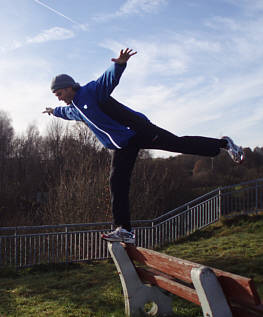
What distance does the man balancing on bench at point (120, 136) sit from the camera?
3645 millimetres

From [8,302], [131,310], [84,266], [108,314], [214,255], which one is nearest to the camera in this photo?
[131,310]

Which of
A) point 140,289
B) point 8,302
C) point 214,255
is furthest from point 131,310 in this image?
point 214,255

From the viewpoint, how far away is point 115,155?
12.5 feet

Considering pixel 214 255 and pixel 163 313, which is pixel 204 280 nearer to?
pixel 163 313

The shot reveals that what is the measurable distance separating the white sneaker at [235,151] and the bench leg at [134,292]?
162 cm

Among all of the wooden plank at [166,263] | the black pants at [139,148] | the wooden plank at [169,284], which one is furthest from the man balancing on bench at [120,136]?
the wooden plank at [169,284]

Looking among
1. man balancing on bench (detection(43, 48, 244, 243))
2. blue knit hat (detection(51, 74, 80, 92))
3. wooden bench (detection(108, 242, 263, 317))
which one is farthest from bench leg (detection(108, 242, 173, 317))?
blue knit hat (detection(51, 74, 80, 92))

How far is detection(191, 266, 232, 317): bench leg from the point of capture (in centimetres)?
260

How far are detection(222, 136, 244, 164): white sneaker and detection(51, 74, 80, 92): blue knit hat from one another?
173 centimetres

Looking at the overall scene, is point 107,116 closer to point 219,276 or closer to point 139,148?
point 139,148

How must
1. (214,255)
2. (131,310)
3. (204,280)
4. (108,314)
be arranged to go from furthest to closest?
(214,255)
(108,314)
(131,310)
(204,280)

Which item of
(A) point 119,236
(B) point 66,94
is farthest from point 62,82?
(A) point 119,236

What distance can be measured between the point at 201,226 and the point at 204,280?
10.2 m

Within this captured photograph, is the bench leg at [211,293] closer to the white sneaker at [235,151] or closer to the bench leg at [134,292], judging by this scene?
the white sneaker at [235,151]
